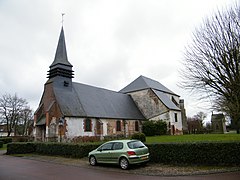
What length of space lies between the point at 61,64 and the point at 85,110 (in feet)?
21.4

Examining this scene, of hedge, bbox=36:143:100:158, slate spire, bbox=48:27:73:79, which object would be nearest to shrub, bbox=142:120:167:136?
slate spire, bbox=48:27:73:79

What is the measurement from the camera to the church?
80.7 ft

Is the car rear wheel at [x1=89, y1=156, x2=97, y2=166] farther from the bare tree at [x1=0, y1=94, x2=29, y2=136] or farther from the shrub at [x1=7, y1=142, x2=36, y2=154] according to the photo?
the bare tree at [x1=0, y1=94, x2=29, y2=136]

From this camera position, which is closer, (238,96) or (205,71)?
(238,96)

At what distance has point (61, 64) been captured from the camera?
27.8m

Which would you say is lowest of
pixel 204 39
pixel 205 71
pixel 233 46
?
pixel 205 71

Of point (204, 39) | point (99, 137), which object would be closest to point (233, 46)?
point (204, 39)

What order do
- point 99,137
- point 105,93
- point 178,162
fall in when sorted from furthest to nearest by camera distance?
point 105,93 → point 99,137 → point 178,162

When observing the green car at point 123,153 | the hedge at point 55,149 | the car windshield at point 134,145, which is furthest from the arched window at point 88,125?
the car windshield at point 134,145

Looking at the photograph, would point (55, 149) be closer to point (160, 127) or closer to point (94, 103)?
point (94, 103)

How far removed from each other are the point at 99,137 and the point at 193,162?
18251 mm

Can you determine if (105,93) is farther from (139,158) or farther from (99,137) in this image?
(139,158)

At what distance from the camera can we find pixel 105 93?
35.2 metres

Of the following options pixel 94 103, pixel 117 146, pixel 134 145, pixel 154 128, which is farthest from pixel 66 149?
pixel 154 128
